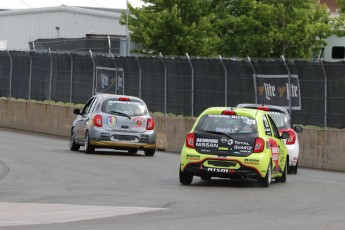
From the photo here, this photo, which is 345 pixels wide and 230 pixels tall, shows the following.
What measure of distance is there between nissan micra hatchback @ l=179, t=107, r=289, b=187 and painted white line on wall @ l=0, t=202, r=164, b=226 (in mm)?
4225

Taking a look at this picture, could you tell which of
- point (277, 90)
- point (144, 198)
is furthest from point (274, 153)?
point (277, 90)

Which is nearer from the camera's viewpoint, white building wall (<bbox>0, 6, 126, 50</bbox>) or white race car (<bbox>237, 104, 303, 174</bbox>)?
white race car (<bbox>237, 104, 303, 174</bbox>)

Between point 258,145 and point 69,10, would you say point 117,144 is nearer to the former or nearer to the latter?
point 258,145

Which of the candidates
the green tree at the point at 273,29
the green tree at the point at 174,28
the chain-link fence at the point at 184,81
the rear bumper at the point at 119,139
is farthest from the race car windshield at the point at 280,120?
the green tree at the point at 273,29

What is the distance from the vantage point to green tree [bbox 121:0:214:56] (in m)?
54.5

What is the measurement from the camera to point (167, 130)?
33.6 m

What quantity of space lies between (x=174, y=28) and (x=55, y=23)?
2367cm

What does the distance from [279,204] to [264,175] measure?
2965 mm

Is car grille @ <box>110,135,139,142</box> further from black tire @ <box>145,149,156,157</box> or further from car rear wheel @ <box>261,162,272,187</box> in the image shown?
car rear wheel @ <box>261,162,272,187</box>

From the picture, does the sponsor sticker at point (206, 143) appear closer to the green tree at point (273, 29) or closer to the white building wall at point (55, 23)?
the green tree at point (273, 29)

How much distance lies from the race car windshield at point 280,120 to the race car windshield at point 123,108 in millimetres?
4205

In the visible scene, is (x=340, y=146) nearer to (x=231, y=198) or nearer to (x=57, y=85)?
(x=231, y=198)

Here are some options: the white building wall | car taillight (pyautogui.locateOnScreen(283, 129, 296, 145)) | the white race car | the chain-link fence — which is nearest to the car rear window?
the white race car

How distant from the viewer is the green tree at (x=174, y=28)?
54469mm
